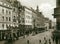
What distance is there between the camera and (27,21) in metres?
3.73

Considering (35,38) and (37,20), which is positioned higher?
(37,20)

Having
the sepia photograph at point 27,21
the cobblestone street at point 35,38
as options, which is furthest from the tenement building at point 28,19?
the cobblestone street at point 35,38

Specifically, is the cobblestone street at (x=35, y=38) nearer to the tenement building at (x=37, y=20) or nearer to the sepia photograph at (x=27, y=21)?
the sepia photograph at (x=27, y=21)

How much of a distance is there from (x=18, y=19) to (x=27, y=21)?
219 mm

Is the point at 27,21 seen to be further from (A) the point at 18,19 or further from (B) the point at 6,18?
(B) the point at 6,18

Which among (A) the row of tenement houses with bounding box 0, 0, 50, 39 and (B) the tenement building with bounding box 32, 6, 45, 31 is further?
(B) the tenement building with bounding box 32, 6, 45, 31

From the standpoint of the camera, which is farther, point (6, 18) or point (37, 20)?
point (37, 20)

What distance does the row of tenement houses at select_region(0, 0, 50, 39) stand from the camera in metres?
3.53

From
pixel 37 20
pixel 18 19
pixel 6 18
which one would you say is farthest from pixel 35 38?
pixel 6 18

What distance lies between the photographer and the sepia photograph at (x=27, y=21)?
354 cm

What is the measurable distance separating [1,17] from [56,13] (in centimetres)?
126

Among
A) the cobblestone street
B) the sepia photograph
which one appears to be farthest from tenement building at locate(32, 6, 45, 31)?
the cobblestone street

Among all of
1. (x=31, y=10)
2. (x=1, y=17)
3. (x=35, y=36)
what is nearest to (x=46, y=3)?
(x=31, y=10)

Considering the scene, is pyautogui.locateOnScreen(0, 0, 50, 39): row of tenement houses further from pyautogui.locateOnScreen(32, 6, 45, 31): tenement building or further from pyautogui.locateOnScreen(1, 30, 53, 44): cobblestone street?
pyautogui.locateOnScreen(1, 30, 53, 44): cobblestone street
